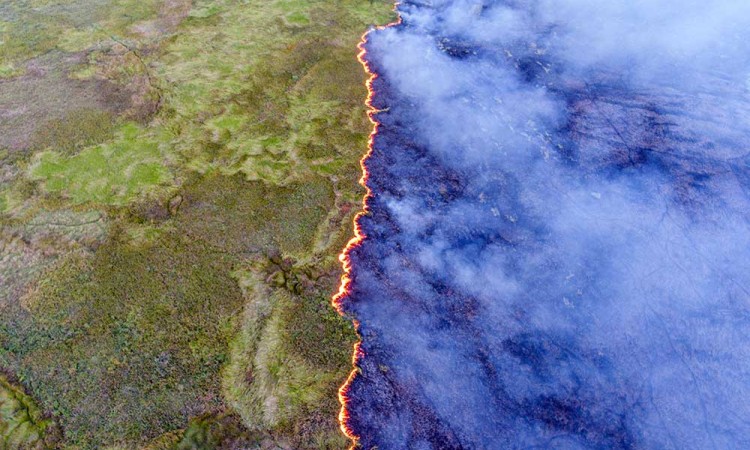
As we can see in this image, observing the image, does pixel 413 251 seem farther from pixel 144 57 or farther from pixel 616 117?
pixel 144 57

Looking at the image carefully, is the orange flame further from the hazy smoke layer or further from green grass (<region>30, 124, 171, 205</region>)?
green grass (<region>30, 124, 171, 205</region>)

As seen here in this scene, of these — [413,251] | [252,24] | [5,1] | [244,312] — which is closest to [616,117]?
[413,251]

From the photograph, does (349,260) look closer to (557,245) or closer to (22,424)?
(557,245)

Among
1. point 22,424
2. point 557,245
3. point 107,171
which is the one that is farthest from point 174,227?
point 557,245

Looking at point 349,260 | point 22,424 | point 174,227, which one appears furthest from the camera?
point 174,227

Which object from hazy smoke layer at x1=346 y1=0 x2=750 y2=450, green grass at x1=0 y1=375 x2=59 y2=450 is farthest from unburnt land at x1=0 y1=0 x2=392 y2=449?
hazy smoke layer at x1=346 y1=0 x2=750 y2=450

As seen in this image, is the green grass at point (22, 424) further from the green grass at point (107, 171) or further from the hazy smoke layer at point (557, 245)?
the hazy smoke layer at point (557, 245)

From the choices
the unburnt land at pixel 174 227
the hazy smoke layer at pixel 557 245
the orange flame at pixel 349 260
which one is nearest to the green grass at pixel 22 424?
the unburnt land at pixel 174 227
